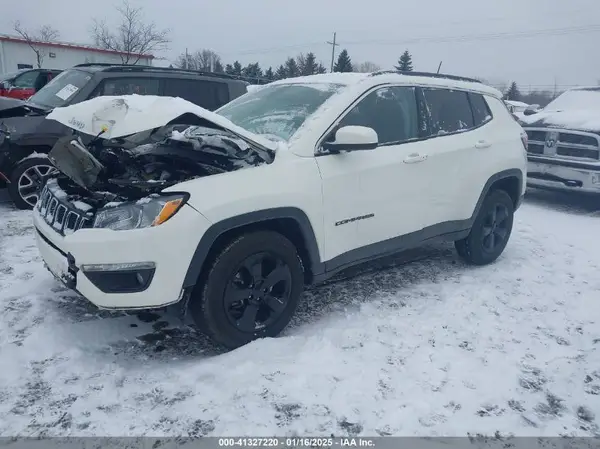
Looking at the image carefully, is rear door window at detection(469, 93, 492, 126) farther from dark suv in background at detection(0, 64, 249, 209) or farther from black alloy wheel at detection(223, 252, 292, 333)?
dark suv in background at detection(0, 64, 249, 209)

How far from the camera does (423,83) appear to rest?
14.7ft

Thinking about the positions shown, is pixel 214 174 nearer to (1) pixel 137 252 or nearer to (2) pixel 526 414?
(1) pixel 137 252

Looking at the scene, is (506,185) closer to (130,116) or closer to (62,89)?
(130,116)

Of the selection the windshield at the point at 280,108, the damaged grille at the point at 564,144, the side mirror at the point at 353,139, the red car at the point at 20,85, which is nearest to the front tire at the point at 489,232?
the side mirror at the point at 353,139

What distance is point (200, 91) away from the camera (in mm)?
7461

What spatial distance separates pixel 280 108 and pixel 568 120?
6.21 meters

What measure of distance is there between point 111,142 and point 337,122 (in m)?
1.64

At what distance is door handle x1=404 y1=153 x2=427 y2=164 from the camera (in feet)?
13.5

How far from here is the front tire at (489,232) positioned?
5.05 meters

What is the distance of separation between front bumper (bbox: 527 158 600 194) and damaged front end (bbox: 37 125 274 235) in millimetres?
6177

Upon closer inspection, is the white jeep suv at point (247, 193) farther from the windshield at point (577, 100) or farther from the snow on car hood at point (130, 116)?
the windshield at point (577, 100)

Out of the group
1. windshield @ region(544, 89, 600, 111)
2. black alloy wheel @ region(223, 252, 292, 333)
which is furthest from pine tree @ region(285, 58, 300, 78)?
black alloy wheel @ region(223, 252, 292, 333)

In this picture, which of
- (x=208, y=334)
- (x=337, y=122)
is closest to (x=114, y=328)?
(x=208, y=334)

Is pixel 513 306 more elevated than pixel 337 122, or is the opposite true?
pixel 337 122
